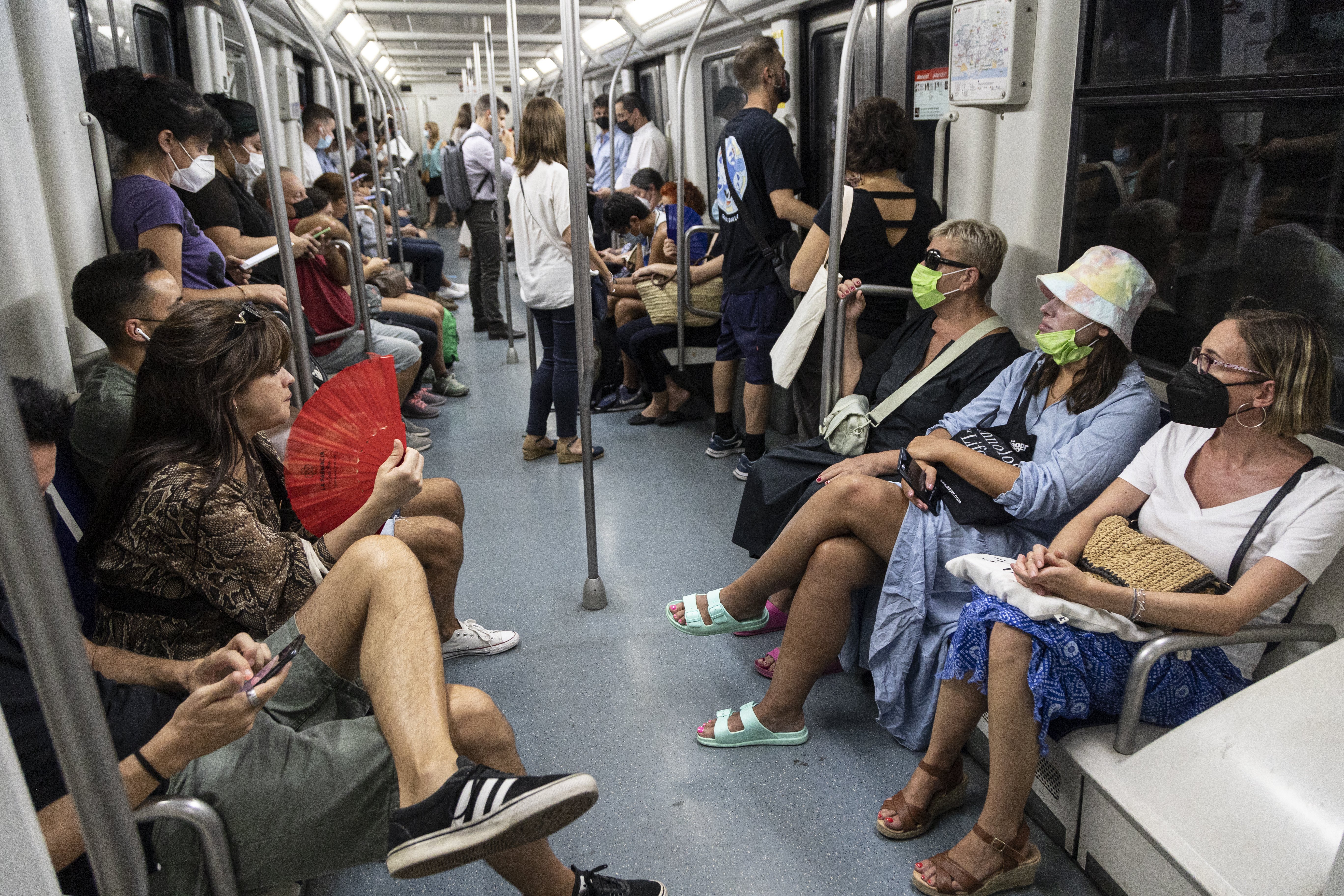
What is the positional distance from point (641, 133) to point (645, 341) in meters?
3.39

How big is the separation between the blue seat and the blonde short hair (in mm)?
2323

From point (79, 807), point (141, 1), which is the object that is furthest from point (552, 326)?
point (79, 807)

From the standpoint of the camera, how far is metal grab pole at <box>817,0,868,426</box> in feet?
8.79

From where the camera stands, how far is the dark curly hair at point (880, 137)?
3.25 metres

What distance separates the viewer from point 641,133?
780 cm

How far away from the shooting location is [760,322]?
4.23 meters

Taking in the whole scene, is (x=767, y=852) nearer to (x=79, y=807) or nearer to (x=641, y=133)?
(x=79, y=807)

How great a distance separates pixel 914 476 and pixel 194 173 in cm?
261

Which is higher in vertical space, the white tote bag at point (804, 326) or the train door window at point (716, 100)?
the train door window at point (716, 100)

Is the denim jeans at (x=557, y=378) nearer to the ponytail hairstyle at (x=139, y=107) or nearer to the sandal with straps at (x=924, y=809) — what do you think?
the ponytail hairstyle at (x=139, y=107)

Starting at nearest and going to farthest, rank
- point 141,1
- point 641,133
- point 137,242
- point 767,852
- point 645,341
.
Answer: point 767,852 < point 137,242 < point 141,1 < point 645,341 < point 641,133

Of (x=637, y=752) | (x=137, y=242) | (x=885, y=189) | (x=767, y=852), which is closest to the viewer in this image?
(x=767, y=852)


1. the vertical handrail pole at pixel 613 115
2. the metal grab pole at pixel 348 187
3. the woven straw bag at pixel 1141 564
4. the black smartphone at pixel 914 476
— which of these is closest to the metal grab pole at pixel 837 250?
the black smartphone at pixel 914 476

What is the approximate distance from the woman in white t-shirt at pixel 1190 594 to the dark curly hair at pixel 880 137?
5.33 feet
